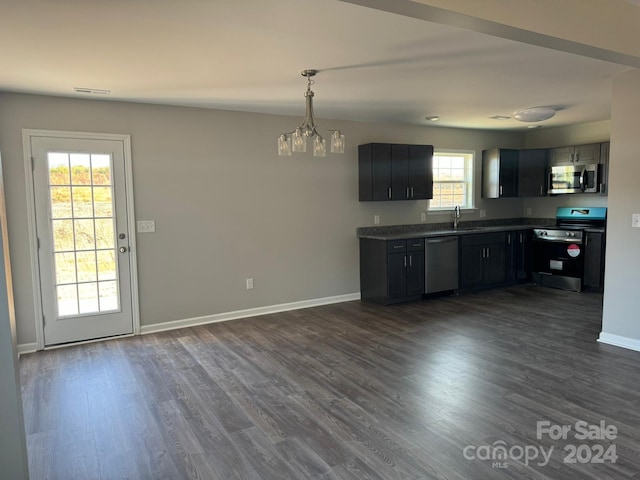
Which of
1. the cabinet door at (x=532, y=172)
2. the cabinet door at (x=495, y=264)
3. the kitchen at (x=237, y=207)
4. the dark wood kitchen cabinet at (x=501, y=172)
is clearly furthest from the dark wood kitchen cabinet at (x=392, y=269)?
the cabinet door at (x=532, y=172)

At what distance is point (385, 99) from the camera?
4621mm

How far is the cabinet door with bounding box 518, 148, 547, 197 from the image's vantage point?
277 inches

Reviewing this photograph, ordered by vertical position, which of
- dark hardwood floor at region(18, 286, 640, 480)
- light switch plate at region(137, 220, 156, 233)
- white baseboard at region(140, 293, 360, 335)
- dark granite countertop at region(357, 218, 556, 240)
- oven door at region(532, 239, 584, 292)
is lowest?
dark hardwood floor at region(18, 286, 640, 480)

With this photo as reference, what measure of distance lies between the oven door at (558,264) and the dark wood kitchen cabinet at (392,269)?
2.24 m

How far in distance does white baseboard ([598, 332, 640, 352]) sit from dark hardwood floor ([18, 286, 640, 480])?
0.10 meters

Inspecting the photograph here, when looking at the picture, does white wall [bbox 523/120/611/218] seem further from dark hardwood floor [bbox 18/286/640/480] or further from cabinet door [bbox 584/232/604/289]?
dark hardwood floor [bbox 18/286/640/480]

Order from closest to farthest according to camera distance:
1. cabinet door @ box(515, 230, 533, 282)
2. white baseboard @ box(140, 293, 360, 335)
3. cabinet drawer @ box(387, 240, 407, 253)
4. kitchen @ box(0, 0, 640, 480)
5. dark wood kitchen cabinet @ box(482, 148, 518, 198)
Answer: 1. kitchen @ box(0, 0, 640, 480)
2. white baseboard @ box(140, 293, 360, 335)
3. cabinet drawer @ box(387, 240, 407, 253)
4. cabinet door @ box(515, 230, 533, 282)
5. dark wood kitchen cabinet @ box(482, 148, 518, 198)

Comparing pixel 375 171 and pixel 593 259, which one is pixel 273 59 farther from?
pixel 593 259

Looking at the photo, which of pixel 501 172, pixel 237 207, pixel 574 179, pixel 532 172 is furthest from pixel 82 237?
pixel 574 179

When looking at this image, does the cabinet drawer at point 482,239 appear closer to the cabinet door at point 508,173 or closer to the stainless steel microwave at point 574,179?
the cabinet door at point 508,173

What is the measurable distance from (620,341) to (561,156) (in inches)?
144

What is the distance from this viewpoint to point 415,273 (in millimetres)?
5844

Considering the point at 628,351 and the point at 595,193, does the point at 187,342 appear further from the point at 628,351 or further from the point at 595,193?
the point at 595,193

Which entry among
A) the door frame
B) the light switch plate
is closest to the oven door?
the light switch plate
